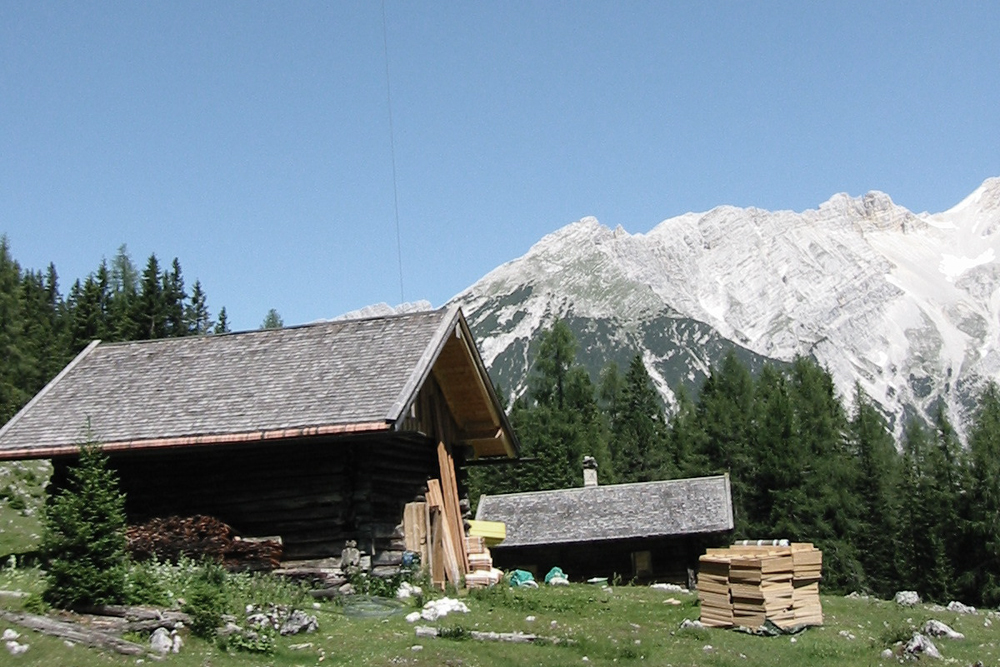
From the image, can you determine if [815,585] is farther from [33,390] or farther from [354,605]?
[33,390]

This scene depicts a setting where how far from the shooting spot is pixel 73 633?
13.9 meters

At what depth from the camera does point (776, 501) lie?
68.8 metres

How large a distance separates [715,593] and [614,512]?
25927 millimetres

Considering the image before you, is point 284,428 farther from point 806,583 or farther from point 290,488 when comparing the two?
point 806,583

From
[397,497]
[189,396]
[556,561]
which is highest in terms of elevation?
[189,396]

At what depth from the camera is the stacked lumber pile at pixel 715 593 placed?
1922 cm

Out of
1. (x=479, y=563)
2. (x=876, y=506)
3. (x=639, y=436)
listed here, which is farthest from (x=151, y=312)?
(x=479, y=563)

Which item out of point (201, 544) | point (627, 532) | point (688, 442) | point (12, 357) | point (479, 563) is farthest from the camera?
→ point (688, 442)

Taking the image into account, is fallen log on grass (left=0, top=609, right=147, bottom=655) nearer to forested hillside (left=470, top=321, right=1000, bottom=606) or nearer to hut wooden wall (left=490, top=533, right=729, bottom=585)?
hut wooden wall (left=490, top=533, right=729, bottom=585)

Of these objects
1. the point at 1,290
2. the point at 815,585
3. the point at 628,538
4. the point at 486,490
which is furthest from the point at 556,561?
the point at 1,290

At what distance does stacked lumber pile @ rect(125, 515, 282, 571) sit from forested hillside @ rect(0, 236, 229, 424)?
54.4 metres

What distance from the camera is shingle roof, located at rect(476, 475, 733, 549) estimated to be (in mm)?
43219

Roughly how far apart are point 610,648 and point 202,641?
6.09 metres

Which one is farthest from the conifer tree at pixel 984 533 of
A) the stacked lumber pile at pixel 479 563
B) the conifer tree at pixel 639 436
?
the stacked lumber pile at pixel 479 563
